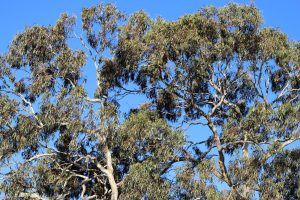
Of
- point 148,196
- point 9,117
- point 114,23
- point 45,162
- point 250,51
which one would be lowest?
point 148,196

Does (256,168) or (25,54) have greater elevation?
(25,54)

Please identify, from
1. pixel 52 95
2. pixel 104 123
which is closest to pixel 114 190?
pixel 104 123

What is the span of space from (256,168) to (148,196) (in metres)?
2.74

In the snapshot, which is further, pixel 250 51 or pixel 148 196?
pixel 250 51

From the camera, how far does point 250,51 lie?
1703 centimetres

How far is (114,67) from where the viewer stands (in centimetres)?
1781

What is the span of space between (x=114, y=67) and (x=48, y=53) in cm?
184

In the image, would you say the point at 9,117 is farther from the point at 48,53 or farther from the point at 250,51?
the point at 250,51

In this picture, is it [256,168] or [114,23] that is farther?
[114,23]

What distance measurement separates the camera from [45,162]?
661 inches

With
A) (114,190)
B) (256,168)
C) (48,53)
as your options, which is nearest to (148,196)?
(114,190)

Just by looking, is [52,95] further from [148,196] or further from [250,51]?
[250,51]

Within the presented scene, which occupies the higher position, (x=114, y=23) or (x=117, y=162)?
(x=114, y=23)

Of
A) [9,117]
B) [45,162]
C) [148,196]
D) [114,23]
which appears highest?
[114,23]
